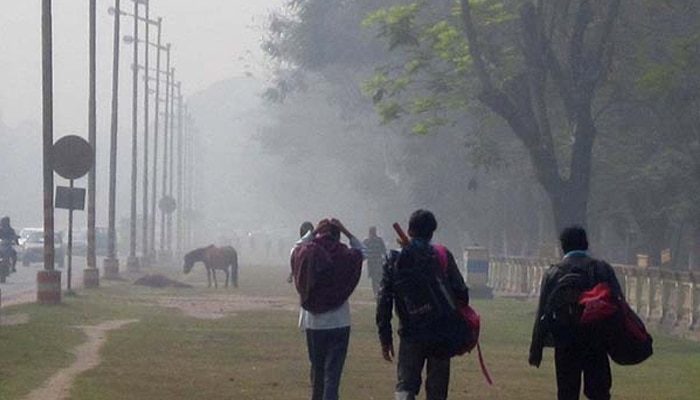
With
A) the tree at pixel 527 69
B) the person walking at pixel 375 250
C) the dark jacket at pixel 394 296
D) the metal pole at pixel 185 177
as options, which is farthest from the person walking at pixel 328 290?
the metal pole at pixel 185 177

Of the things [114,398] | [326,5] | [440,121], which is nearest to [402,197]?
[326,5]

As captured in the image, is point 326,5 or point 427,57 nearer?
point 427,57

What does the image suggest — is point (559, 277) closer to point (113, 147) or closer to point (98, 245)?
point (113, 147)

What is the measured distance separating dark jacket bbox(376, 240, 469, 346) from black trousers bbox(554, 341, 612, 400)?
92cm

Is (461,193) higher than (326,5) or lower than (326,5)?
lower

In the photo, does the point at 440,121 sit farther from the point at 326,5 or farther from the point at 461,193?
the point at 461,193

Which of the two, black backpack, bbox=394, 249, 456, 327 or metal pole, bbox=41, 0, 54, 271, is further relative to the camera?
metal pole, bbox=41, 0, 54, 271

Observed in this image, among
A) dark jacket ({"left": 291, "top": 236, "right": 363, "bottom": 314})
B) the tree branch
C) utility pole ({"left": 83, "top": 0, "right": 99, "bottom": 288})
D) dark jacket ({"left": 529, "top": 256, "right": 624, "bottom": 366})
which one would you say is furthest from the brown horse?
dark jacket ({"left": 529, "top": 256, "right": 624, "bottom": 366})

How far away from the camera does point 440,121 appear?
39188 millimetres

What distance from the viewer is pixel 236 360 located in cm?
2389

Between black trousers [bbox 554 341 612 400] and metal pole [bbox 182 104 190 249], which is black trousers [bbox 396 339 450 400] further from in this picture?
metal pole [bbox 182 104 190 249]

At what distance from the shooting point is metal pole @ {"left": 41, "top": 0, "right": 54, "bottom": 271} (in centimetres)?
3506

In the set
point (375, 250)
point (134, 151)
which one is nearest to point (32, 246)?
point (134, 151)

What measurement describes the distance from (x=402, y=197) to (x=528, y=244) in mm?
14042
